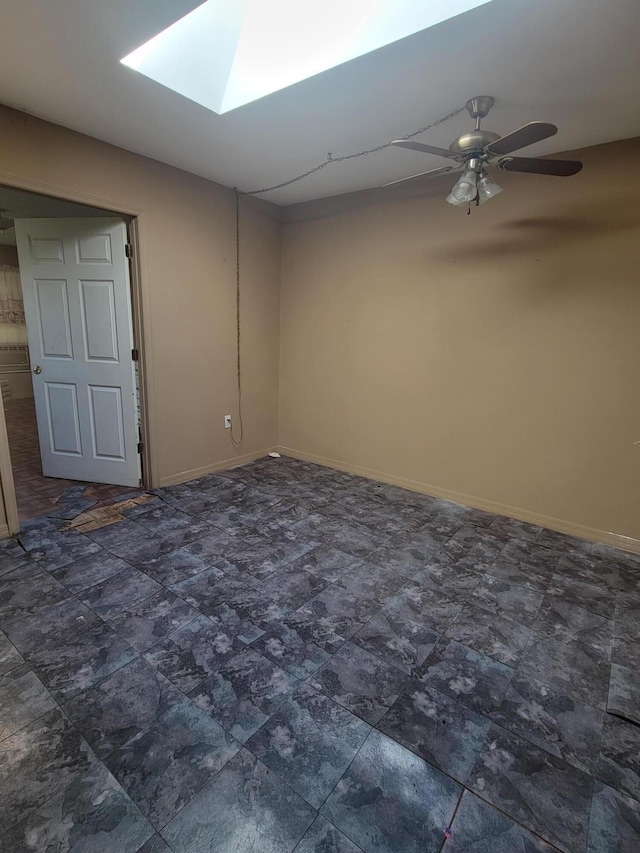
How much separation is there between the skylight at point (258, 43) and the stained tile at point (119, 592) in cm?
259

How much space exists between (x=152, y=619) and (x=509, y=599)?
6.10 feet

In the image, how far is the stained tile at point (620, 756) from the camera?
126cm

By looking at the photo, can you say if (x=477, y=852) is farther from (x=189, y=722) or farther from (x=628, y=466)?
(x=628, y=466)

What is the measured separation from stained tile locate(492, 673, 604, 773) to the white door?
9.99 ft

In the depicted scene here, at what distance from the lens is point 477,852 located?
107 centimetres

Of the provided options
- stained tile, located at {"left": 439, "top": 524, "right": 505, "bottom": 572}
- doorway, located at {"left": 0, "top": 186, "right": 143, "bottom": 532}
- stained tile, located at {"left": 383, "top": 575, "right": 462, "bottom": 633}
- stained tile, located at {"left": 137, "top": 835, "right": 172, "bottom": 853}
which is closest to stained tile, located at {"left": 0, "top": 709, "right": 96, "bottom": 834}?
stained tile, located at {"left": 137, "top": 835, "right": 172, "bottom": 853}

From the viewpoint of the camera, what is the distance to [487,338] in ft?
10.2

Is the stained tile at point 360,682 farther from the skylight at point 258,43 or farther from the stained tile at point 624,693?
the skylight at point 258,43

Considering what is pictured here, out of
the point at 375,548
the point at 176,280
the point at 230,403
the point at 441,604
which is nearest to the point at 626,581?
the point at 441,604

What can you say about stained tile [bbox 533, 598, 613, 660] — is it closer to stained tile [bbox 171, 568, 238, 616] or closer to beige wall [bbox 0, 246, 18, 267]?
stained tile [bbox 171, 568, 238, 616]

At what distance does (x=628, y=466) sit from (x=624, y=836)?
2.16 meters

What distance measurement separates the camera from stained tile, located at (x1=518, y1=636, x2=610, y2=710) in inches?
63.0

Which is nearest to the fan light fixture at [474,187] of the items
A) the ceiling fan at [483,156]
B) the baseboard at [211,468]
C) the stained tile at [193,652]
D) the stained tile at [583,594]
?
the ceiling fan at [483,156]

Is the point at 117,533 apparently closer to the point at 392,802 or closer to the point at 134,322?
the point at 134,322
